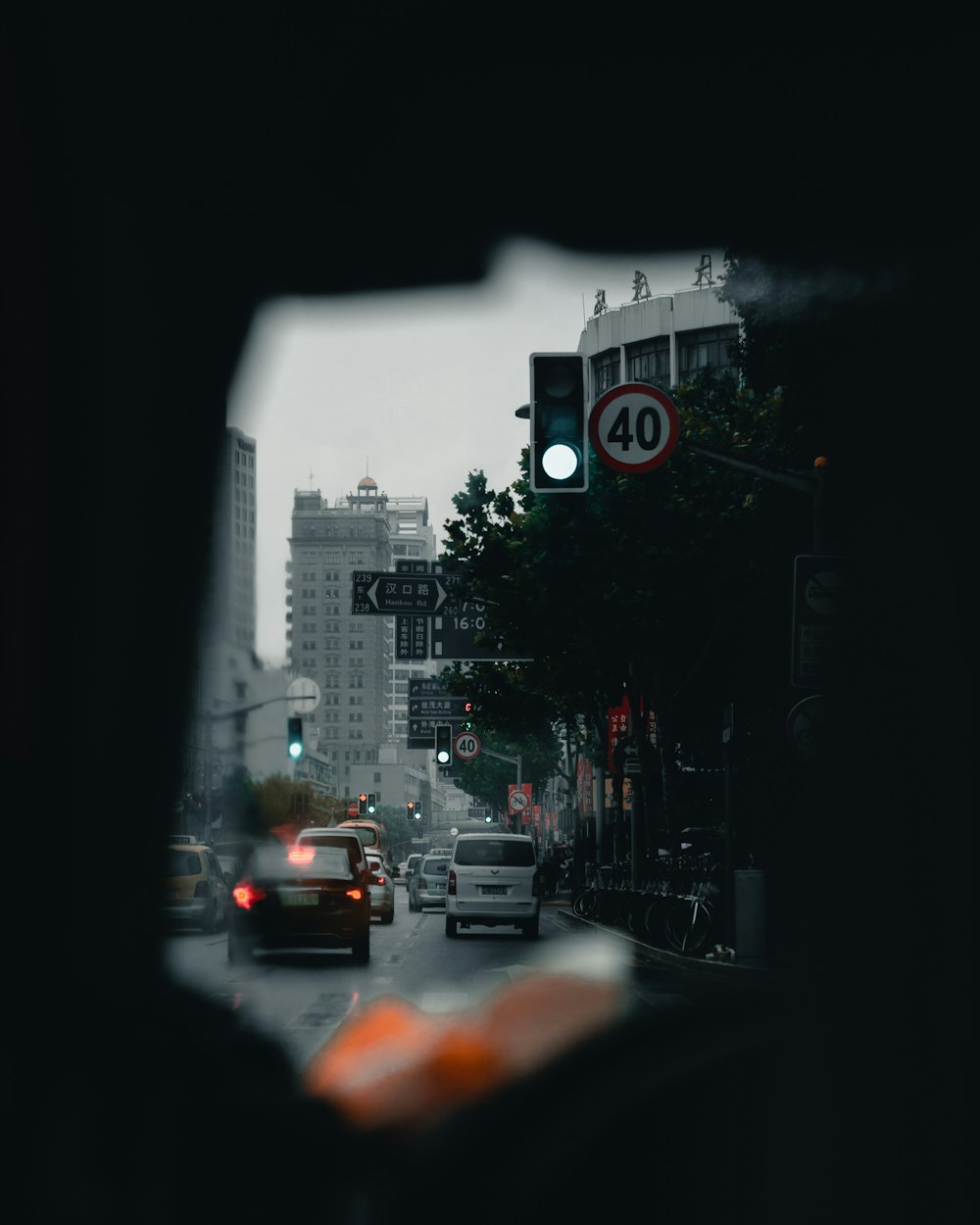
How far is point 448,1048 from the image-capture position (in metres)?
2.00

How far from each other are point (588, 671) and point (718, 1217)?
79.1 feet

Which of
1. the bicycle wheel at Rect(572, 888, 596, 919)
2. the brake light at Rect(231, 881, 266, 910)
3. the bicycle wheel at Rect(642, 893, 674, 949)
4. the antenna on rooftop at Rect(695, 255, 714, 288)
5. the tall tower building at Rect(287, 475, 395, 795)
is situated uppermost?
the antenna on rooftop at Rect(695, 255, 714, 288)

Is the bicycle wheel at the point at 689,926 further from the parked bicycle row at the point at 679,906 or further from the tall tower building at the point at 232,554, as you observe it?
the tall tower building at the point at 232,554

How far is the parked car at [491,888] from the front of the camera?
23625 millimetres

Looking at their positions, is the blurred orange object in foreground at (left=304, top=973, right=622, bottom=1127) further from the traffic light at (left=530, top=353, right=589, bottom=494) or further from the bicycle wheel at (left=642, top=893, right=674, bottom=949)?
the bicycle wheel at (left=642, top=893, right=674, bottom=949)

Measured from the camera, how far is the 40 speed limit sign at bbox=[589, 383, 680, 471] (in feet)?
34.8

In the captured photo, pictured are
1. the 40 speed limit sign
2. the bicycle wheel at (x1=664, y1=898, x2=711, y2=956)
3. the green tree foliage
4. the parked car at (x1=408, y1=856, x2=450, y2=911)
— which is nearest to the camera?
the 40 speed limit sign

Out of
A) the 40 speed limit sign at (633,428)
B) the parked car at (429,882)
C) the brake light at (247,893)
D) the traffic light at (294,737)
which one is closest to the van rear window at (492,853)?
the parked car at (429,882)

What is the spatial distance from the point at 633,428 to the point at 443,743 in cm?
3010

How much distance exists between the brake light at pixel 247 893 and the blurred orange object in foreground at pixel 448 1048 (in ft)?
1.67

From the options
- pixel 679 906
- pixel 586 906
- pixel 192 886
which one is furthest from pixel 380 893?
pixel 192 886

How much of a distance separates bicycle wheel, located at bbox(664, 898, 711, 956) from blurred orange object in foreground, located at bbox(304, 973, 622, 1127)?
48.7ft

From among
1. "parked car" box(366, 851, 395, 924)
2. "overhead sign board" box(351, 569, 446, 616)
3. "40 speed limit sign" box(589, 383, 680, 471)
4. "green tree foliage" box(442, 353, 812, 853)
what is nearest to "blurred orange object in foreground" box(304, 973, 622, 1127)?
"overhead sign board" box(351, 569, 446, 616)

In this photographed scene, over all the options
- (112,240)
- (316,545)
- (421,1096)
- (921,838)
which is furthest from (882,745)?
(112,240)
